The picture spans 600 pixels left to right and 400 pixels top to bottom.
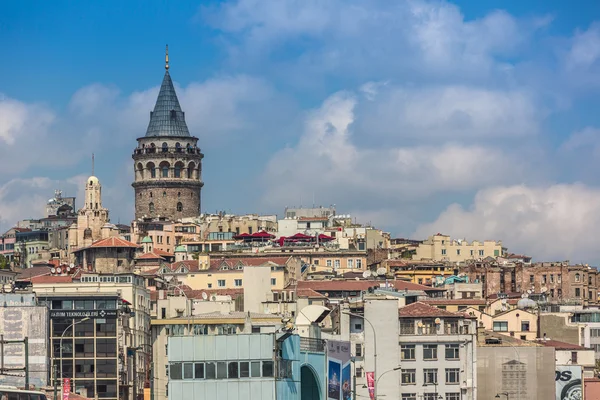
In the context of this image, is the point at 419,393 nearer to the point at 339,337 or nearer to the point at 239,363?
the point at 339,337

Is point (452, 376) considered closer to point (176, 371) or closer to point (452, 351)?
point (452, 351)

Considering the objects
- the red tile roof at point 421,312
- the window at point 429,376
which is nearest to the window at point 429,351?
the window at point 429,376

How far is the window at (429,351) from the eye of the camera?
125375 millimetres

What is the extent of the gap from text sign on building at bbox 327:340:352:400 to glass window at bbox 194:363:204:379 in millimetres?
12608

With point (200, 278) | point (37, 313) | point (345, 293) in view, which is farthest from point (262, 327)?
point (200, 278)

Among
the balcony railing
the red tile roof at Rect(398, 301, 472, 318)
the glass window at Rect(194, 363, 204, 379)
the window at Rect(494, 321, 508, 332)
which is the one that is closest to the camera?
the glass window at Rect(194, 363, 204, 379)

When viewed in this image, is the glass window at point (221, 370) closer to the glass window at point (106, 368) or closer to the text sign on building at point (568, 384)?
the glass window at point (106, 368)

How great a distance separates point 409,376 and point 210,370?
30007 millimetres

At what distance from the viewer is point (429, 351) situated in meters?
126

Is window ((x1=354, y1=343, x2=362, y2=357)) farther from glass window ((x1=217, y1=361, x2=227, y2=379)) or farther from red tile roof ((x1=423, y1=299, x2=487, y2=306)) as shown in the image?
red tile roof ((x1=423, y1=299, x2=487, y2=306))

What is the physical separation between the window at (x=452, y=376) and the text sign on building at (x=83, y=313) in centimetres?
2197

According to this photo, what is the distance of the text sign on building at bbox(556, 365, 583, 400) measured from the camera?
5241 inches

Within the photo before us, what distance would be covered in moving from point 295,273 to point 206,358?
318 feet

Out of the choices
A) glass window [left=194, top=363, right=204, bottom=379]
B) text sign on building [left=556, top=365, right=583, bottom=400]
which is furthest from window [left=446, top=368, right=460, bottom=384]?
glass window [left=194, top=363, right=204, bottom=379]
